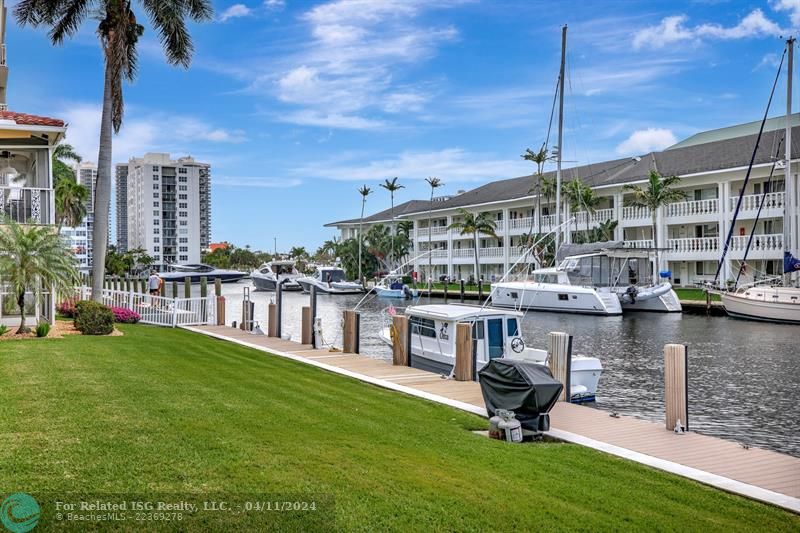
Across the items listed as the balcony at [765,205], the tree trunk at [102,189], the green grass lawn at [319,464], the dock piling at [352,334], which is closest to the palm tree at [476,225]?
the balcony at [765,205]

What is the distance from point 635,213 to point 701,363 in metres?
36.7

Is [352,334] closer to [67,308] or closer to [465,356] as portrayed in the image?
[465,356]

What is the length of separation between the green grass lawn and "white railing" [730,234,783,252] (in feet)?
142

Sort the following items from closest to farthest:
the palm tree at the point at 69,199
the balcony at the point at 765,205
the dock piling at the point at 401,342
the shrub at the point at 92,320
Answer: the shrub at the point at 92,320
the dock piling at the point at 401,342
the balcony at the point at 765,205
the palm tree at the point at 69,199

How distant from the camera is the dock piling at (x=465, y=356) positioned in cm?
1744

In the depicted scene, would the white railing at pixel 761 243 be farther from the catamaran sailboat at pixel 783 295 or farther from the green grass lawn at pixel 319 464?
the green grass lawn at pixel 319 464

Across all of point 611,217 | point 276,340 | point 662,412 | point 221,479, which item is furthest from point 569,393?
point 611,217

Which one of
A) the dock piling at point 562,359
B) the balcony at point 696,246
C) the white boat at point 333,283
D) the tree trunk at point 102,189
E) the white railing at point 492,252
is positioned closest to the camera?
the dock piling at point 562,359

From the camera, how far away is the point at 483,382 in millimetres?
12062

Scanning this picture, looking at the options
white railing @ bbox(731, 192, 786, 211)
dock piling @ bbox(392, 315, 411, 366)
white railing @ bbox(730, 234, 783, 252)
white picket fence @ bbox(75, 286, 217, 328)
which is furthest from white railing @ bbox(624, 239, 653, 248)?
dock piling @ bbox(392, 315, 411, 366)

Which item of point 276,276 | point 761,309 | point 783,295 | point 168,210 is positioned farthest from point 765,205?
Result: point 168,210

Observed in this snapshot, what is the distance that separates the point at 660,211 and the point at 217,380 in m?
50.0

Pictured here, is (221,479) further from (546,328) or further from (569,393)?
(546,328)

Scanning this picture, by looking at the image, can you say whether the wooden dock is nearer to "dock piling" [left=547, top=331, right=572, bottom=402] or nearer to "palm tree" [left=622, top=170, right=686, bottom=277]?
"dock piling" [left=547, top=331, right=572, bottom=402]
